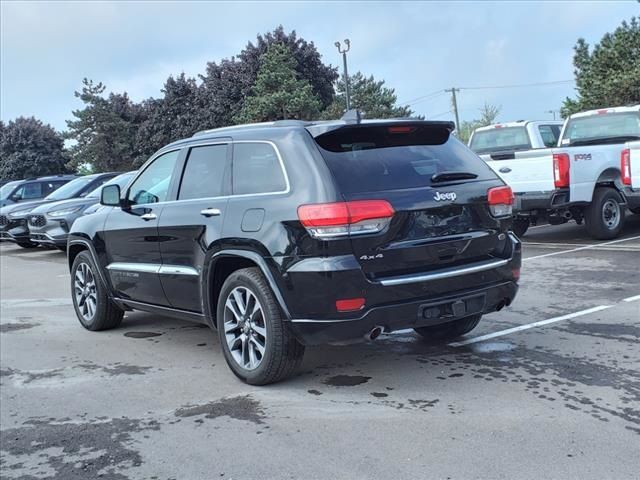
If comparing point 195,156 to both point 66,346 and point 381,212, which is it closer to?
point 381,212

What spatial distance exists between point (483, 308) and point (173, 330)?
3.48 m

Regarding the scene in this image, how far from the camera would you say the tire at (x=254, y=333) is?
14.6 ft

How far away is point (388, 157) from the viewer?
457cm

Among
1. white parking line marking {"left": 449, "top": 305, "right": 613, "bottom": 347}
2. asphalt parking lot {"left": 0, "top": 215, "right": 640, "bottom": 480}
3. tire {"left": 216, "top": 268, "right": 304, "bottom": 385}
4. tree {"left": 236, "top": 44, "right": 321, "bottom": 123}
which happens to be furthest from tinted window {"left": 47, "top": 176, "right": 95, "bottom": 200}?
tree {"left": 236, "top": 44, "right": 321, "bottom": 123}

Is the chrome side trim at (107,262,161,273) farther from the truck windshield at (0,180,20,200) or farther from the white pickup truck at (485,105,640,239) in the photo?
the truck windshield at (0,180,20,200)

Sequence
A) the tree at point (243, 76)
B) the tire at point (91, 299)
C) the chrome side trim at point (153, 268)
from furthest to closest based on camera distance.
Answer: the tree at point (243, 76)
the tire at point (91, 299)
the chrome side trim at point (153, 268)

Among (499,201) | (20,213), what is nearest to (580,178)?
(499,201)

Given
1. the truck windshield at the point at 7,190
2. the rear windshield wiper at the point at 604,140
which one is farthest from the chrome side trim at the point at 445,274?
the truck windshield at the point at 7,190

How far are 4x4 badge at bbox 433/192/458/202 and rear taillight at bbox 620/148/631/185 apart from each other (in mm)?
6994

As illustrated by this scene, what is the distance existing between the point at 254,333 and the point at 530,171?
704 centimetres

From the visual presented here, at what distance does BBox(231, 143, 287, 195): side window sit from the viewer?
179 inches

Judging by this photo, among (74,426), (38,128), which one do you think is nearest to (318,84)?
(38,128)

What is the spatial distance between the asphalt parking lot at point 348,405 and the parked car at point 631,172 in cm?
405

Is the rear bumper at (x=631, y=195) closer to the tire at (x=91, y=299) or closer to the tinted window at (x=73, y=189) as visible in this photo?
the tire at (x=91, y=299)
